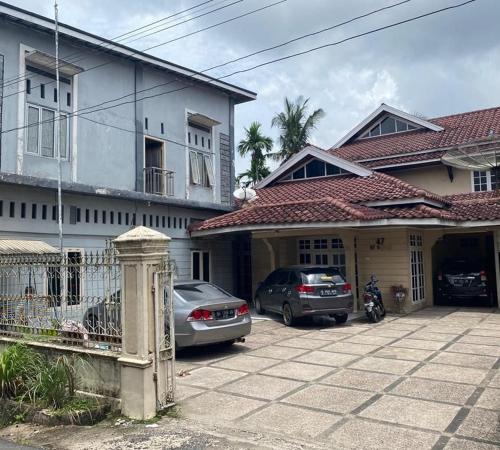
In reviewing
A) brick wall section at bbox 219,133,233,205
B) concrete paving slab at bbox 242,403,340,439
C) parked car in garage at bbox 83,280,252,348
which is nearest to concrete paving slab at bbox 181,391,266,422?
concrete paving slab at bbox 242,403,340,439

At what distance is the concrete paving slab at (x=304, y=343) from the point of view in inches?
391

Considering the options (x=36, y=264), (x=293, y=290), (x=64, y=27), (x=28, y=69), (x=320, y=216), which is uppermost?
(x=64, y=27)

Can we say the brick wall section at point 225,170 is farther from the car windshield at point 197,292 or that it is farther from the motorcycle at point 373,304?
the car windshield at point 197,292

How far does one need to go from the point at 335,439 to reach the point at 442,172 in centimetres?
1600

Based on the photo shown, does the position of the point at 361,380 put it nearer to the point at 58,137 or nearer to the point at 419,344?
the point at 419,344

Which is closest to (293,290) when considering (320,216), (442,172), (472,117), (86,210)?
(320,216)

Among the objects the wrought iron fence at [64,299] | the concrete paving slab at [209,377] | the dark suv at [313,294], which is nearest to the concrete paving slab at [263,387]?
the concrete paving slab at [209,377]

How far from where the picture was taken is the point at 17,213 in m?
11.1

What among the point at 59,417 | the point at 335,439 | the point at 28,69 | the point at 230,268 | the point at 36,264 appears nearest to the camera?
the point at 335,439

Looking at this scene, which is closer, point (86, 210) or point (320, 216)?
point (86, 210)

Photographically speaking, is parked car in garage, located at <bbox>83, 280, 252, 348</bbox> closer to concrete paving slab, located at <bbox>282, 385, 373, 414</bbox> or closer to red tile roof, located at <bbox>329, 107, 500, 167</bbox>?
concrete paving slab, located at <bbox>282, 385, 373, 414</bbox>

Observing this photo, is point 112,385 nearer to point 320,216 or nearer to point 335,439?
point 335,439

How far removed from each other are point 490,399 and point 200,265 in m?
11.5

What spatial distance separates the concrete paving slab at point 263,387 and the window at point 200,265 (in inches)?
359
